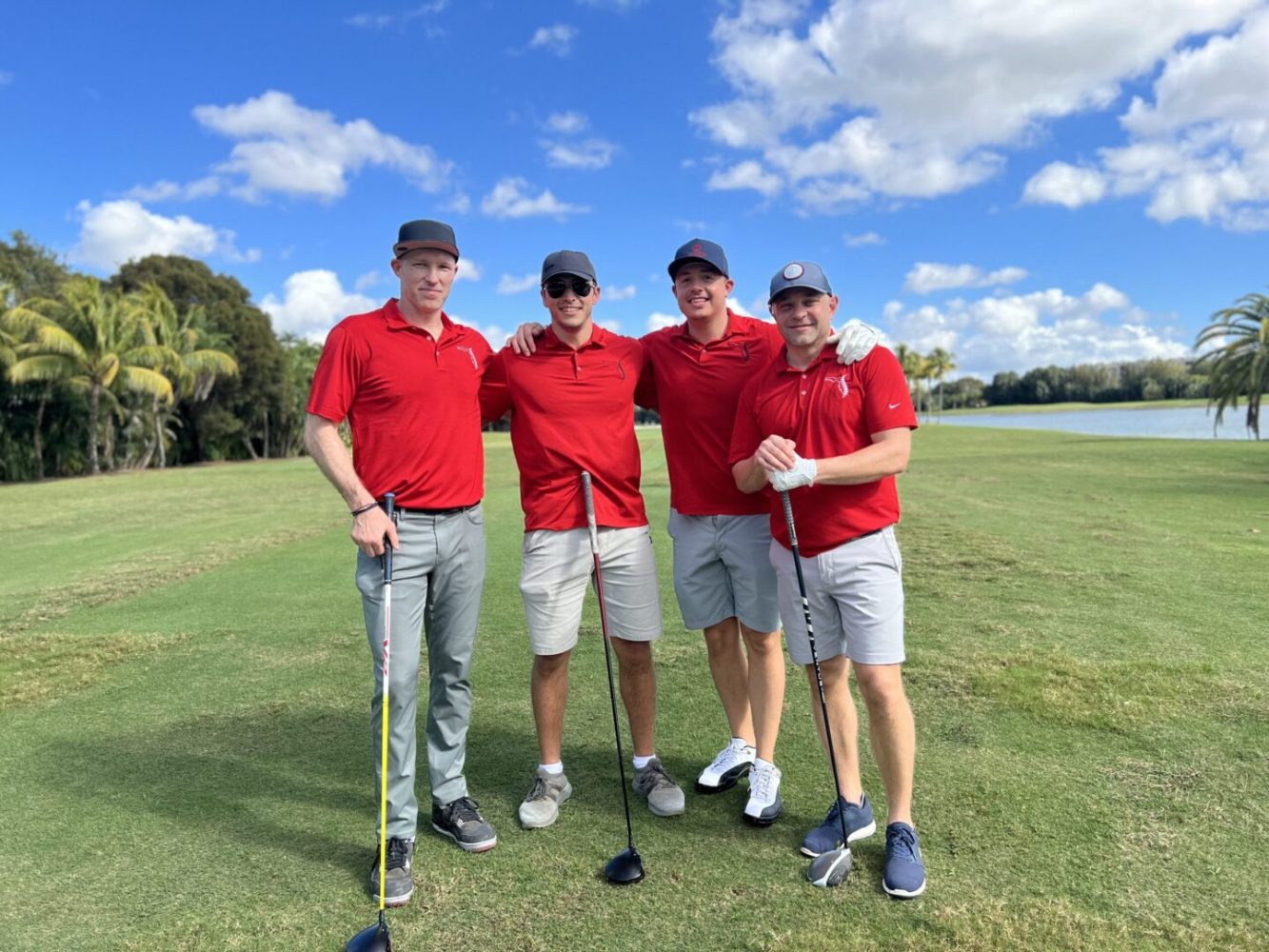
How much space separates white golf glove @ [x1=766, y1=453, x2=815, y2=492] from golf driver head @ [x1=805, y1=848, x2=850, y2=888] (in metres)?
1.50

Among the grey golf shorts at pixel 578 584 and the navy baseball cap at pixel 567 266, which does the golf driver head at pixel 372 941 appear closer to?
the grey golf shorts at pixel 578 584

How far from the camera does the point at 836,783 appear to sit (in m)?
3.49

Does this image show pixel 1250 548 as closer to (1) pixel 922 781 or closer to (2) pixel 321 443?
(1) pixel 922 781

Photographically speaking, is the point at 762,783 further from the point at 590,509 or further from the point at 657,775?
the point at 590,509

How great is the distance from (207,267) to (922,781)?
52.9 metres

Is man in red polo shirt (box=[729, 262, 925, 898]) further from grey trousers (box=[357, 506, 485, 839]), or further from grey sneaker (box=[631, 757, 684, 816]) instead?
grey trousers (box=[357, 506, 485, 839])

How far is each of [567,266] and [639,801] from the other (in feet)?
8.62

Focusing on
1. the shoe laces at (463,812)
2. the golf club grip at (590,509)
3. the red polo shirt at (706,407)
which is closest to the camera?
the shoe laces at (463,812)

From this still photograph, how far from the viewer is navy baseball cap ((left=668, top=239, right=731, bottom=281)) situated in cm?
393

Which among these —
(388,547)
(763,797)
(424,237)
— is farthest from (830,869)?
(424,237)

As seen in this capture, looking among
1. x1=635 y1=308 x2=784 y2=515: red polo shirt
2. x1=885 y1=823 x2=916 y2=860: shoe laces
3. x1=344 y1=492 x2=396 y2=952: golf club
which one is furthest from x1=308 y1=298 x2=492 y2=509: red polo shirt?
x1=885 y1=823 x2=916 y2=860: shoe laces

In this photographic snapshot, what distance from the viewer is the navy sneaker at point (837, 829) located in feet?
11.1

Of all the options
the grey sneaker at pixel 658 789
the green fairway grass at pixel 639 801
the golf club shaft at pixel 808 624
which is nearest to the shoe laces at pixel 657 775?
the grey sneaker at pixel 658 789

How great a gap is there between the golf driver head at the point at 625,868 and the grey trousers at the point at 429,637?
0.89 metres
